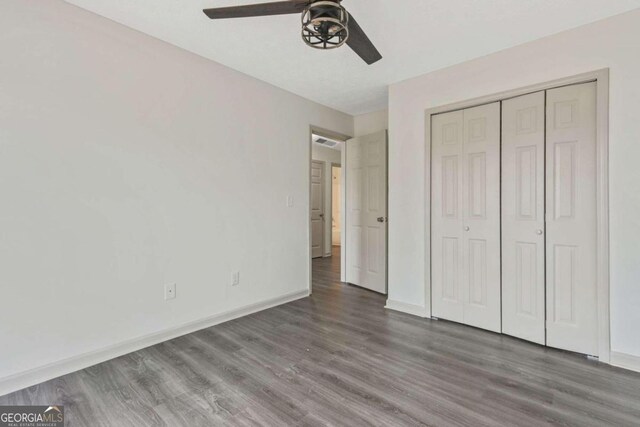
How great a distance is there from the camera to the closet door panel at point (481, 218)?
2590 millimetres

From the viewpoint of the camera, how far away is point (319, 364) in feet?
6.84

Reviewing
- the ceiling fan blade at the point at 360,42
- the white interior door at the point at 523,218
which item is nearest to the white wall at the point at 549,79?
the white interior door at the point at 523,218

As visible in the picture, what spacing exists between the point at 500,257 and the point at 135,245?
300 cm

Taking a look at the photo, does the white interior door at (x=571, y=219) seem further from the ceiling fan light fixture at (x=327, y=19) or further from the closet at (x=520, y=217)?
the ceiling fan light fixture at (x=327, y=19)

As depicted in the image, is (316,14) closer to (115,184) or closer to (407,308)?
(115,184)

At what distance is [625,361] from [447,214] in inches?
61.5

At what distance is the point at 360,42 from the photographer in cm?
173

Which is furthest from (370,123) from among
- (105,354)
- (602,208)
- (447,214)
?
(105,354)

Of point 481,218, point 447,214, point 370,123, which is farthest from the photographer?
point 370,123

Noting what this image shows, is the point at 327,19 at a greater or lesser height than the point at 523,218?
greater

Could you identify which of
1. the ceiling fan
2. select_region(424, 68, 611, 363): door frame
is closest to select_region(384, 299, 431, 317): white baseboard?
select_region(424, 68, 611, 363): door frame

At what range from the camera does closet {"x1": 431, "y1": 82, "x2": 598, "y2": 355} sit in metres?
2.21

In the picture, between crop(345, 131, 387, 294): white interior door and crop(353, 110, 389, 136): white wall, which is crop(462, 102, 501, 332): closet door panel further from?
crop(353, 110, 389, 136): white wall

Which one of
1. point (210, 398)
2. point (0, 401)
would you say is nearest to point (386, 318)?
point (210, 398)
